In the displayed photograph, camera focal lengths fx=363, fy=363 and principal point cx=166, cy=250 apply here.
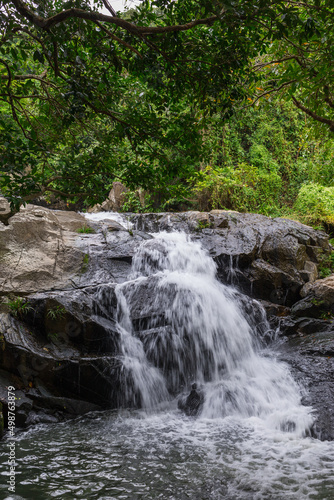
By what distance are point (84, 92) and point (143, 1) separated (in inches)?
46.1

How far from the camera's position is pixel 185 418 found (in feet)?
17.0

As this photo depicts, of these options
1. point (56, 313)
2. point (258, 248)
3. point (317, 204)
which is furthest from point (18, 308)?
point (317, 204)

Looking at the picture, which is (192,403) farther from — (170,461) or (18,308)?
(18,308)

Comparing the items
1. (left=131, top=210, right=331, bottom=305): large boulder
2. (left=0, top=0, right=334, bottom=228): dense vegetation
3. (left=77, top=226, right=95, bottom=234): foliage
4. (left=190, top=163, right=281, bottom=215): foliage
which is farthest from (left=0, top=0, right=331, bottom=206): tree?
(left=190, top=163, right=281, bottom=215): foliage

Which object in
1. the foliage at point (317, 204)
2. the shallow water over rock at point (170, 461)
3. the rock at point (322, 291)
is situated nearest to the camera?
the shallow water over rock at point (170, 461)

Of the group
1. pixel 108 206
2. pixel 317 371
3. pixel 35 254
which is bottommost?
pixel 317 371

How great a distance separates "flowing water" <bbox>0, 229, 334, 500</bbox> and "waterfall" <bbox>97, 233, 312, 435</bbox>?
0.06 ft

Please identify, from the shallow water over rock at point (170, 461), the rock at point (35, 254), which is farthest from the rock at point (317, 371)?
the rock at point (35, 254)

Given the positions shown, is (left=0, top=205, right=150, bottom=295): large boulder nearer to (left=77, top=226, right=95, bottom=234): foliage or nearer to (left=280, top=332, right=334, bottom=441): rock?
(left=77, top=226, right=95, bottom=234): foliage

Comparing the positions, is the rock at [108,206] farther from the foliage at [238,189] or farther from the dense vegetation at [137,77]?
the dense vegetation at [137,77]

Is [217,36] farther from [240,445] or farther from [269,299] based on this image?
[269,299]

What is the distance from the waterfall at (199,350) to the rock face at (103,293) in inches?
3.9

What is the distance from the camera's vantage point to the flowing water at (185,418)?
335 centimetres

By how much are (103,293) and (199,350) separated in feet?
6.57
